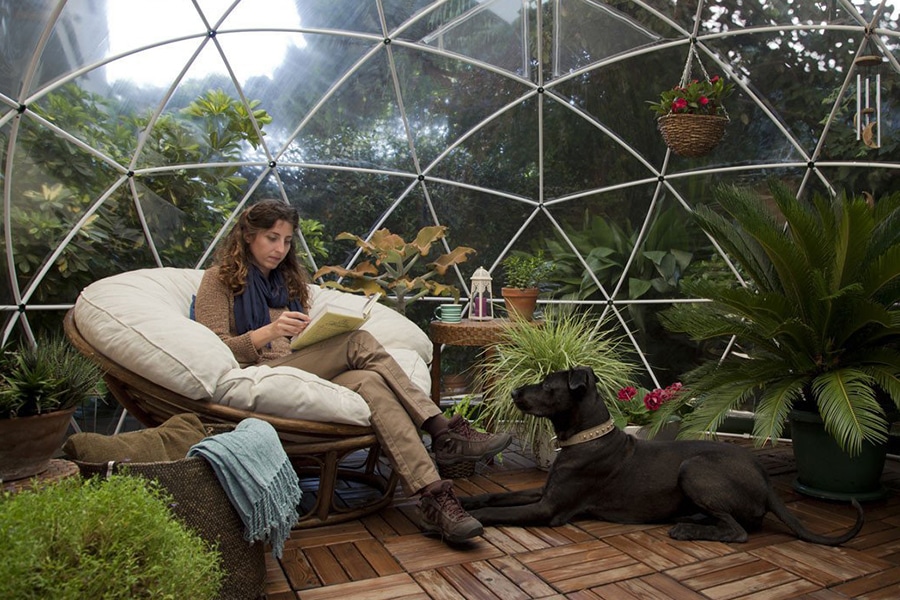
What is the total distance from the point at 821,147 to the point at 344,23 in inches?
156

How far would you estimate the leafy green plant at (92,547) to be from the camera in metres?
1.58

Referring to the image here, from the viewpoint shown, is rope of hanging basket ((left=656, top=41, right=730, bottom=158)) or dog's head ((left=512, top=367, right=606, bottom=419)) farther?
rope of hanging basket ((left=656, top=41, right=730, bottom=158))

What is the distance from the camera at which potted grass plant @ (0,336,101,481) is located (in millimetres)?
2717

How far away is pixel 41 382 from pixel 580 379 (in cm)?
242

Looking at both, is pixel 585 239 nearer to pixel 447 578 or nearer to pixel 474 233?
pixel 474 233

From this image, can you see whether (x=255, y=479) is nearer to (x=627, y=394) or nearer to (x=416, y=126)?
(x=627, y=394)

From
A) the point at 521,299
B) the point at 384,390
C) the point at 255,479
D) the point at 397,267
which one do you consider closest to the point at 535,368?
the point at 521,299

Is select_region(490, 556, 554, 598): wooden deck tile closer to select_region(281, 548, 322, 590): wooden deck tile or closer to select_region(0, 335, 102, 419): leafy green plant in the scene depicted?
select_region(281, 548, 322, 590): wooden deck tile

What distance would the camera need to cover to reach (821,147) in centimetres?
565

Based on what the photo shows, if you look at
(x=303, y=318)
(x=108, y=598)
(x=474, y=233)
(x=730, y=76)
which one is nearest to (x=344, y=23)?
(x=474, y=233)

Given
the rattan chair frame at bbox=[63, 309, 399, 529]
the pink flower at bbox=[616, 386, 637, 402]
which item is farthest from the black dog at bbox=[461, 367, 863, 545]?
the pink flower at bbox=[616, 386, 637, 402]

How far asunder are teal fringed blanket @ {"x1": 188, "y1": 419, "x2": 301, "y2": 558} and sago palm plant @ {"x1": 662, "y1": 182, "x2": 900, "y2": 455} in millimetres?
2372

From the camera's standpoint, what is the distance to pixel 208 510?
2.56 meters

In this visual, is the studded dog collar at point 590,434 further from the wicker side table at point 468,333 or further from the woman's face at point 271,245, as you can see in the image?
the woman's face at point 271,245
